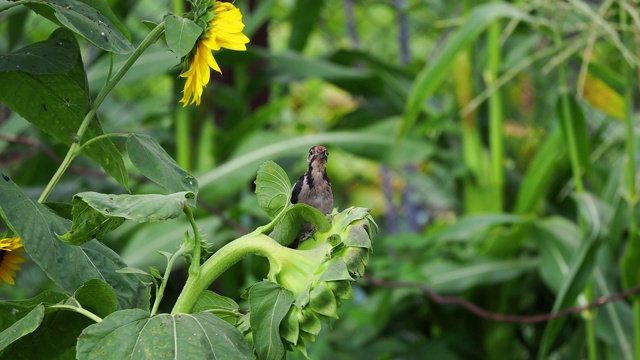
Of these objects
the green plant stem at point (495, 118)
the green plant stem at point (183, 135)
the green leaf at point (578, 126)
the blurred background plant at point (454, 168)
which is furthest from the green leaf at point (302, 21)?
the green leaf at point (578, 126)

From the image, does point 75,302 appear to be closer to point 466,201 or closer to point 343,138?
point 343,138

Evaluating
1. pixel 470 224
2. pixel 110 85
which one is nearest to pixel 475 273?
pixel 470 224

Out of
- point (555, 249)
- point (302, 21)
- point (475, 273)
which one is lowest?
point (475, 273)

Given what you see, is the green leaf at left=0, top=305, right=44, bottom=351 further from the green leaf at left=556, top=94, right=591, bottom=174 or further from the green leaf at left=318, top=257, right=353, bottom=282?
the green leaf at left=556, top=94, right=591, bottom=174

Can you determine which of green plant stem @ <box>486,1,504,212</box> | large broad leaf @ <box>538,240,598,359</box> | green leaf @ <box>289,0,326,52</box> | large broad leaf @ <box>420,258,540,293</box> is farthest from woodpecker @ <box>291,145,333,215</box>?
green leaf @ <box>289,0,326,52</box>

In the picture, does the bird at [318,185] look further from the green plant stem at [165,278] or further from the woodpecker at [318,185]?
the green plant stem at [165,278]

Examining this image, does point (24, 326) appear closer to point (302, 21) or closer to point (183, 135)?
point (183, 135)
